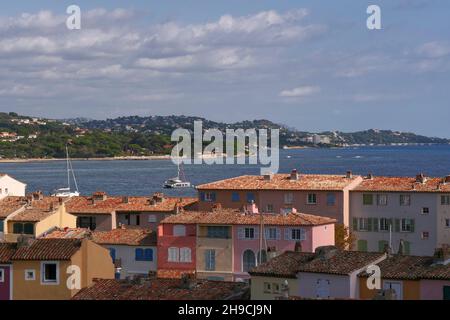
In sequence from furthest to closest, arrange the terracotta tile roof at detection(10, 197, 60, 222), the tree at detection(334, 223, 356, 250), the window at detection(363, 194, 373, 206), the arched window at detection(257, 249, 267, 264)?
the window at detection(363, 194, 373, 206) < the terracotta tile roof at detection(10, 197, 60, 222) < the tree at detection(334, 223, 356, 250) < the arched window at detection(257, 249, 267, 264)

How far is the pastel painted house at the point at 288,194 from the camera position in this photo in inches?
2197

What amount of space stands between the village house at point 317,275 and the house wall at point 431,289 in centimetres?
185

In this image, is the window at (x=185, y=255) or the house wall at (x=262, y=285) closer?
the house wall at (x=262, y=285)

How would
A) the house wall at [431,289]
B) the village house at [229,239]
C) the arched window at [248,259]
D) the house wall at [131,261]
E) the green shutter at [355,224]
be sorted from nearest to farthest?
1. the house wall at [431,289]
2. the village house at [229,239]
3. the arched window at [248,259]
4. the house wall at [131,261]
5. the green shutter at [355,224]

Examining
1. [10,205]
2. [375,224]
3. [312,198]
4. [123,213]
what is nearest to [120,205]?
[123,213]

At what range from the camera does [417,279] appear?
28484 millimetres

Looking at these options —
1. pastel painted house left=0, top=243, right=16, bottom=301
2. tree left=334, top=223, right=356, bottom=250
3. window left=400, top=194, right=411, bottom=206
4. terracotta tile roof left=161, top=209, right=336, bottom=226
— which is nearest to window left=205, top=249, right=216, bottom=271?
terracotta tile roof left=161, top=209, right=336, bottom=226

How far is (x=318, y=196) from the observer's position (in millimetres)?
56281

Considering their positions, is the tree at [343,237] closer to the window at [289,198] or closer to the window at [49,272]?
the window at [289,198]

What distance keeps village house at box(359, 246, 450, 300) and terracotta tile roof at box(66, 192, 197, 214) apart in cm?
2660

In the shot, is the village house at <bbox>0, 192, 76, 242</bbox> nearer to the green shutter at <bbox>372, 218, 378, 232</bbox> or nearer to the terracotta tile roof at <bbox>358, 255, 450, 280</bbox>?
the green shutter at <bbox>372, 218, 378, 232</bbox>

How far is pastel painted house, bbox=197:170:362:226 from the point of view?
55.8 m

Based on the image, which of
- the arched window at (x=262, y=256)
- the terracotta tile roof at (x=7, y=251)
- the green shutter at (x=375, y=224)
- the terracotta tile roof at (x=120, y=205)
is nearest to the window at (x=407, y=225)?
the green shutter at (x=375, y=224)
